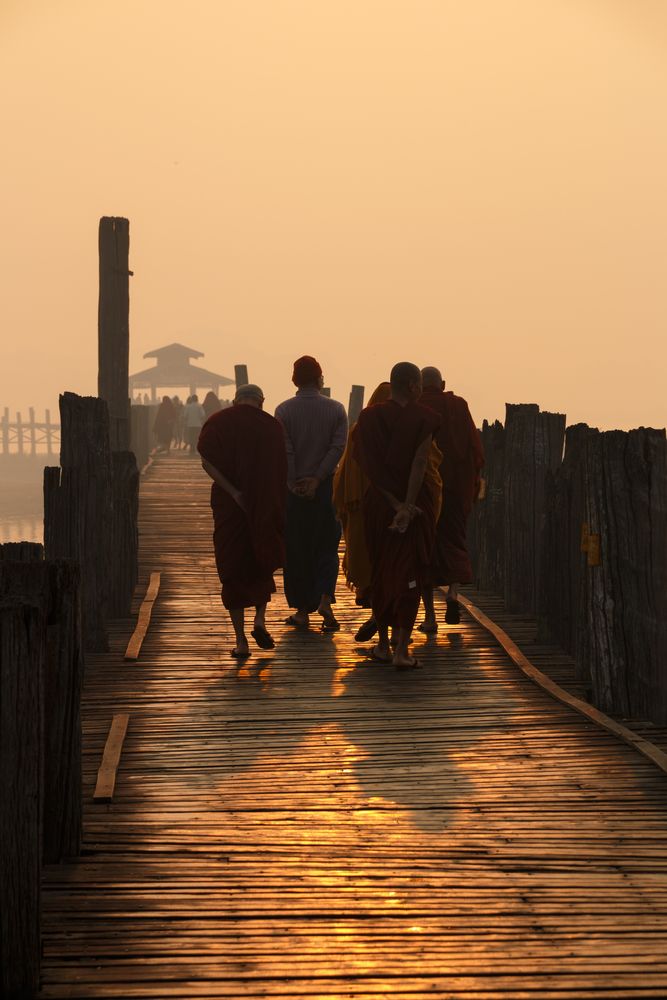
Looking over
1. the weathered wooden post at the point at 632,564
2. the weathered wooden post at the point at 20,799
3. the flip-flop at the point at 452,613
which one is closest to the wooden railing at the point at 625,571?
the weathered wooden post at the point at 632,564

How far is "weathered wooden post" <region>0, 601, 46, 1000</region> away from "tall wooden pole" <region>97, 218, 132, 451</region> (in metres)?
12.5

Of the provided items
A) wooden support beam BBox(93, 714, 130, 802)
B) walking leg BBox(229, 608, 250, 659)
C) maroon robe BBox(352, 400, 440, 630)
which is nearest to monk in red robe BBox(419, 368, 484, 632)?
maroon robe BBox(352, 400, 440, 630)

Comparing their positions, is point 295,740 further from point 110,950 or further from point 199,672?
point 110,950

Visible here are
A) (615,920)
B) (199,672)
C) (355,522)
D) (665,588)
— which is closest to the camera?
(615,920)

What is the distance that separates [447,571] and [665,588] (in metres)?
2.35

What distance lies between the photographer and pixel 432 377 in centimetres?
937

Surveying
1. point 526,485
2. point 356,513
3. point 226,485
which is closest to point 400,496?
point 356,513

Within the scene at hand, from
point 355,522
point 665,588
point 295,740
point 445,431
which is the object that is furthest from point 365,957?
point 445,431

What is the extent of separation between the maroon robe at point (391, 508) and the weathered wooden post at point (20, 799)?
173 inches

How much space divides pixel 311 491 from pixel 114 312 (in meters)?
7.68

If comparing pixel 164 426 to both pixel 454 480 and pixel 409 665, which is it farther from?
pixel 409 665

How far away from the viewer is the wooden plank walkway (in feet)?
13.0

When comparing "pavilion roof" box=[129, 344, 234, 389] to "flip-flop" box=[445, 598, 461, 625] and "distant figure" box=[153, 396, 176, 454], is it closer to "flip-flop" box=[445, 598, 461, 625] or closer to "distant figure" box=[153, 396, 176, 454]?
"distant figure" box=[153, 396, 176, 454]

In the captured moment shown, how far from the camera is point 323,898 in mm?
4453
